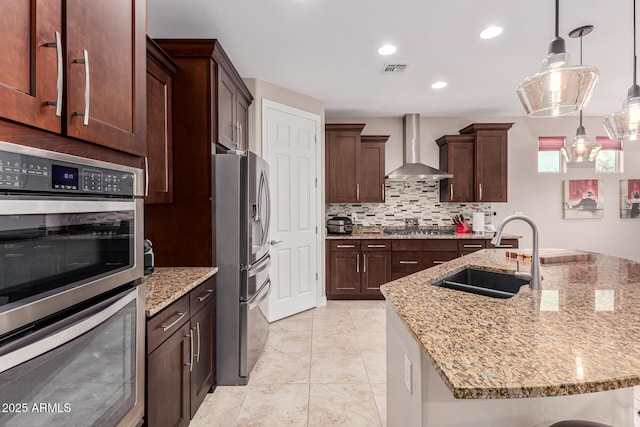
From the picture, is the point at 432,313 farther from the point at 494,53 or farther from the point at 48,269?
the point at 494,53

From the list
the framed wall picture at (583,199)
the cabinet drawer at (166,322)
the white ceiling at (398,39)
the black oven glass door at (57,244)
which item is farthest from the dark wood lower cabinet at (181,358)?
the framed wall picture at (583,199)

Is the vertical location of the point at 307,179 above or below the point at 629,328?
above

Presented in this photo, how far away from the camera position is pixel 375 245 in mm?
4598

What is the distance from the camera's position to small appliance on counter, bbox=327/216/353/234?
190 inches

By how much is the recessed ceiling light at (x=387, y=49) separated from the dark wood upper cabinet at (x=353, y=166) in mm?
1723

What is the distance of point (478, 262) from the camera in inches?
91.0

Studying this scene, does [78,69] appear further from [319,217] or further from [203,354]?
[319,217]

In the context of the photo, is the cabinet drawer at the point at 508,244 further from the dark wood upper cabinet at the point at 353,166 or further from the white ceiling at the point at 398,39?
the white ceiling at the point at 398,39

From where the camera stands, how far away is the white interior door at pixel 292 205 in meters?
3.78

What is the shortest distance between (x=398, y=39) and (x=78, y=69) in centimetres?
248

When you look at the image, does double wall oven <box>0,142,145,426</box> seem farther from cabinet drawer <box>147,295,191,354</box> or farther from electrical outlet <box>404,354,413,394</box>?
electrical outlet <box>404,354,413,394</box>

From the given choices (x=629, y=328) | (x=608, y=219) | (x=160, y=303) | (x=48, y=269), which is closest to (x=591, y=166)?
(x=608, y=219)

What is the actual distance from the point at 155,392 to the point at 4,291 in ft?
3.19

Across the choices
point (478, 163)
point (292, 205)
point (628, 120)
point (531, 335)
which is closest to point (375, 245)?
point (292, 205)
